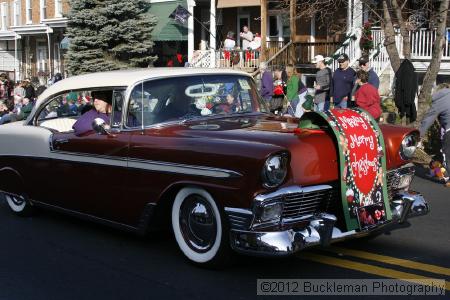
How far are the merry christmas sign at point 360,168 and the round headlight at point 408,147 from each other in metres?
0.45

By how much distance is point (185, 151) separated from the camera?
16.5ft

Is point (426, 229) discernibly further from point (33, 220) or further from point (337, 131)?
point (33, 220)

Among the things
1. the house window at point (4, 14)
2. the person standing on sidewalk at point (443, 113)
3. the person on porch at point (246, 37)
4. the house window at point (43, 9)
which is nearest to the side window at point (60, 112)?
the person standing on sidewalk at point (443, 113)

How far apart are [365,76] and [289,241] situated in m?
6.35

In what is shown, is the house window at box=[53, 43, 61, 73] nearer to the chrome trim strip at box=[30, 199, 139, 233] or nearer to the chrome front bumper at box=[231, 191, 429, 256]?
the chrome trim strip at box=[30, 199, 139, 233]

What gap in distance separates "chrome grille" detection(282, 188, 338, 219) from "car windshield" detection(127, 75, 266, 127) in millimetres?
1598

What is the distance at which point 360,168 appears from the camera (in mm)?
4926

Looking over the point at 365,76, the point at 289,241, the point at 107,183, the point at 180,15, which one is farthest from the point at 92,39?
the point at 289,241

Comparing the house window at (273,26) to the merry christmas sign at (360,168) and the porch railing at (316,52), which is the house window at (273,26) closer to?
the porch railing at (316,52)

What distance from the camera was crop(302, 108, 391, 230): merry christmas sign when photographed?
15.9ft

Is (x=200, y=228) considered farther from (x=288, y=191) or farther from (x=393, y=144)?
(x=393, y=144)

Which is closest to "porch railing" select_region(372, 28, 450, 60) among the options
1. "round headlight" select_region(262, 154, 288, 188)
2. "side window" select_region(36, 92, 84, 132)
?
"side window" select_region(36, 92, 84, 132)

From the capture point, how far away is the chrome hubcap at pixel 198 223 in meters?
5.00

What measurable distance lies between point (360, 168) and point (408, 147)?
2.81ft
